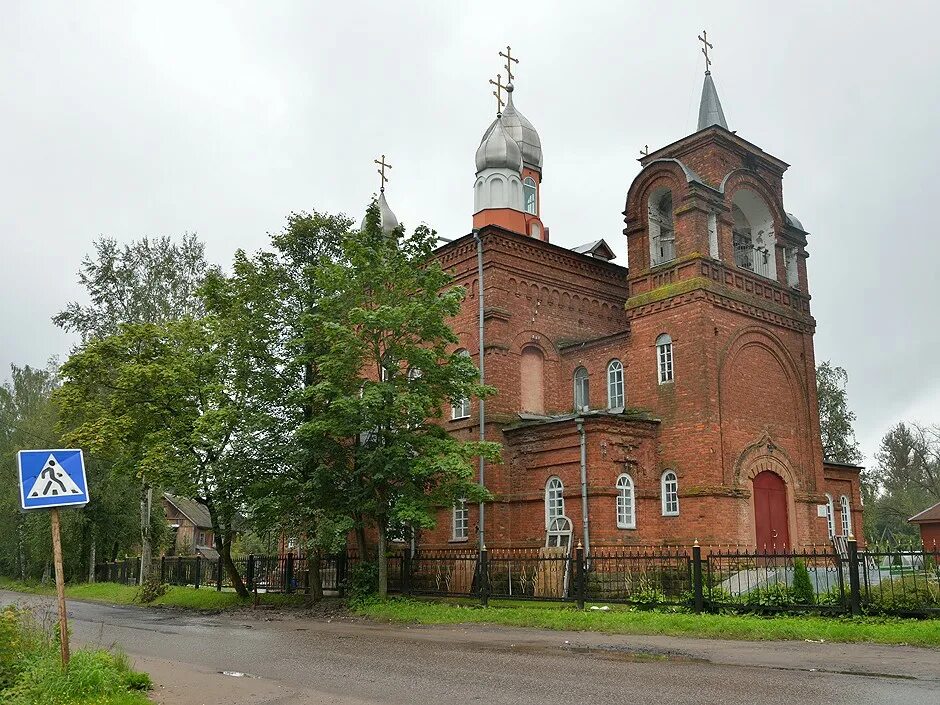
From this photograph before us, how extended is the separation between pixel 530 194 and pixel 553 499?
12.0m

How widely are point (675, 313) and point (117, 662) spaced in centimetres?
1687

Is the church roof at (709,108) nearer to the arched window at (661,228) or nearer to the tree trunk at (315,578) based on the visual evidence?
the arched window at (661,228)

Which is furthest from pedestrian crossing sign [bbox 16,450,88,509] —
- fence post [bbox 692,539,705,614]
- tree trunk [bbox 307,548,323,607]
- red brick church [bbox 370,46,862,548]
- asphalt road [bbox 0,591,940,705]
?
tree trunk [bbox 307,548,323,607]

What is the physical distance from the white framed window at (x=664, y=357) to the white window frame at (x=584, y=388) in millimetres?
2798

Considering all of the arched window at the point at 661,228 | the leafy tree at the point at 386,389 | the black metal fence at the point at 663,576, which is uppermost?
the arched window at the point at 661,228

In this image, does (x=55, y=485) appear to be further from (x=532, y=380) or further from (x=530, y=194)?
(x=530, y=194)

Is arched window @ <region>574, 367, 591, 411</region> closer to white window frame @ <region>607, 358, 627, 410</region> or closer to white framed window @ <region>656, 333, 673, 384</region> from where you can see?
white window frame @ <region>607, 358, 627, 410</region>

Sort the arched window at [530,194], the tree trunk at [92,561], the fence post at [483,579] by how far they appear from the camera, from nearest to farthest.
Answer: the fence post at [483,579] < the arched window at [530,194] < the tree trunk at [92,561]

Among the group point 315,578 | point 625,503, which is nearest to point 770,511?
point 625,503

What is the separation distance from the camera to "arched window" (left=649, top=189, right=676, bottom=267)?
2428 cm

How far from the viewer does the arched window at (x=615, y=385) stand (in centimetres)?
2436

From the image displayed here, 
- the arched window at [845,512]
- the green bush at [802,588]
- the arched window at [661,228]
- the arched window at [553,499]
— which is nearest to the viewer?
the green bush at [802,588]

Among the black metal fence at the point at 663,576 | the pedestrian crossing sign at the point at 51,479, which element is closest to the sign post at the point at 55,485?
the pedestrian crossing sign at the point at 51,479

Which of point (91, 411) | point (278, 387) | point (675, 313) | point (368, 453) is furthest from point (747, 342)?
point (91, 411)
